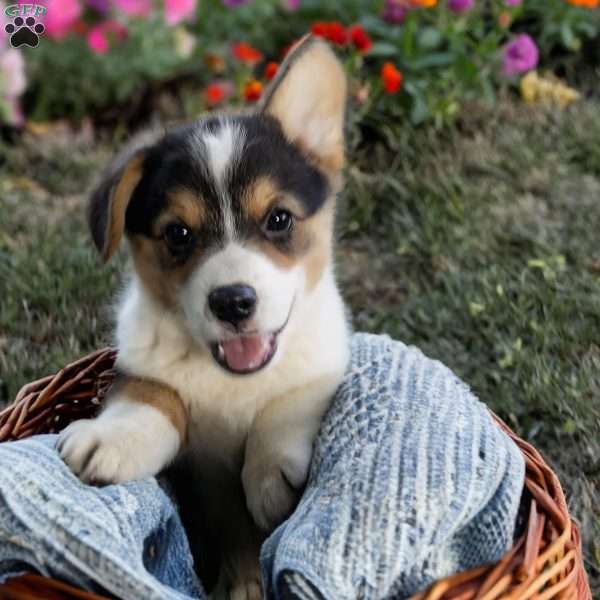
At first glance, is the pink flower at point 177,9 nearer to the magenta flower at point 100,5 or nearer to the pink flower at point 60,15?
the magenta flower at point 100,5

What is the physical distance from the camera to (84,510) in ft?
6.96

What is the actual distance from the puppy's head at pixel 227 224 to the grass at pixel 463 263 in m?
1.23

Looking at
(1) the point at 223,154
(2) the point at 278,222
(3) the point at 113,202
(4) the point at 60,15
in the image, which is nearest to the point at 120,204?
(3) the point at 113,202

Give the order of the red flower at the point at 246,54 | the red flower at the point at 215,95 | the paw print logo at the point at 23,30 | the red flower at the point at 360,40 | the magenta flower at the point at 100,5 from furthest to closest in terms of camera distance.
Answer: the magenta flower at the point at 100,5
the red flower at the point at 246,54
the red flower at the point at 215,95
the red flower at the point at 360,40
the paw print logo at the point at 23,30

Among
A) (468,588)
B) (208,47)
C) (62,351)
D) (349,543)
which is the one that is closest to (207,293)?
(349,543)

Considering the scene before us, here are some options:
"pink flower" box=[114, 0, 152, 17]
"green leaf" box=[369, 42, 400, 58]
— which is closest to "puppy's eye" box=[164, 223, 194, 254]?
"green leaf" box=[369, 42, 400, 58]

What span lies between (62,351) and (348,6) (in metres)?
3.00

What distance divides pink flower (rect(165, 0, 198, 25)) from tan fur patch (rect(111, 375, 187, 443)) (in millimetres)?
3769

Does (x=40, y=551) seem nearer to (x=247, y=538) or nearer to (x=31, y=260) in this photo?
(x=247, y=538)

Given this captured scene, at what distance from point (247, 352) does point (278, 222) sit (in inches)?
13.5

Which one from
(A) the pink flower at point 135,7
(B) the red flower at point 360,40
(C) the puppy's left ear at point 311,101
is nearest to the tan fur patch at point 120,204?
(C) the puppy's left ear at point 311,101

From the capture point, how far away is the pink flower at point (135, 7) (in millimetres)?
6156

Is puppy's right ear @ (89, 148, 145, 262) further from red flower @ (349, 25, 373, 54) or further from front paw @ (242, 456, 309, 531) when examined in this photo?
red flower @ (349, 25, 373, 54)

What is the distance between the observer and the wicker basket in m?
2.03
